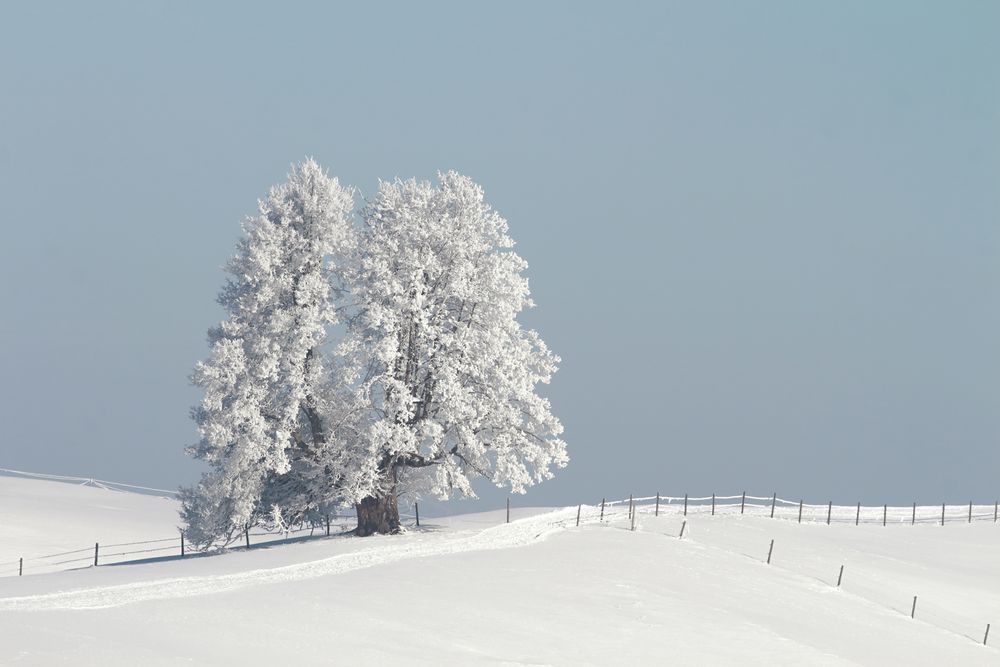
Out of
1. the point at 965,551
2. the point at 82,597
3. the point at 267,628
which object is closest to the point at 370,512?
the point at 82,597

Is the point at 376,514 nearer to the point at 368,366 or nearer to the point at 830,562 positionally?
the point at 368,366

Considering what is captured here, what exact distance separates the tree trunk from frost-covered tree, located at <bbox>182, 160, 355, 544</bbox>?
2257mm

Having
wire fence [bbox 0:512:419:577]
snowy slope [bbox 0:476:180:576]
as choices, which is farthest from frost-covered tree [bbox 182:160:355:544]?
snowy slope [bbox 0:476:180:576]

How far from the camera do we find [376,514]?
53375 millimetres

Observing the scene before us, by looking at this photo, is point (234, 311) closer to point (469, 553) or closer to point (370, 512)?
point (370, 512)

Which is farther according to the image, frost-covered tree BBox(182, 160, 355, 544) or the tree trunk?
the tree trunk

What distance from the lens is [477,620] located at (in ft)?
111

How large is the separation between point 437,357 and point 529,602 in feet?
55.9

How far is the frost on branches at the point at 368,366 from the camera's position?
166 ft

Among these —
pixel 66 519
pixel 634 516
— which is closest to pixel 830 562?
pixel 634 516

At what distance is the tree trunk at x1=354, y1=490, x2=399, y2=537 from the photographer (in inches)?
2098

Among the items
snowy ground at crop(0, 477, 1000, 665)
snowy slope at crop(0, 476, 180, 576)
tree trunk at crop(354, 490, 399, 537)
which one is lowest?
snowy ground at crop(0, 477, 1000, 665)

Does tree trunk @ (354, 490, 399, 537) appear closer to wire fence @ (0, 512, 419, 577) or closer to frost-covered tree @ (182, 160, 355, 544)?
frost-covered tree @ (182, 160, 355, 544)

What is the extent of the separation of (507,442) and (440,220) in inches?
429
